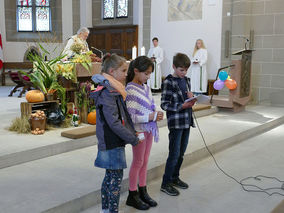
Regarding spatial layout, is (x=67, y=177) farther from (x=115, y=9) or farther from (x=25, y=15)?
(x=25, y=15)

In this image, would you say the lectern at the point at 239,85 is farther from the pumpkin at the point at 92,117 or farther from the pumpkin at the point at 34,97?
the pumpkin at the point at 34,97

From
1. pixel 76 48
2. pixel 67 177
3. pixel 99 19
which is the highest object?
pixel 99 19

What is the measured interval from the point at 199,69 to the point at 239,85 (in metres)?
2.27

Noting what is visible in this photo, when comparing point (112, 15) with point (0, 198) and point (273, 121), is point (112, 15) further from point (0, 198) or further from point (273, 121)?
point (0, 198)

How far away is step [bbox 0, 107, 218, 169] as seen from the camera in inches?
146

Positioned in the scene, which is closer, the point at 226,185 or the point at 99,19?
the point at 226,185

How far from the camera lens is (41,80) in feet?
17.0

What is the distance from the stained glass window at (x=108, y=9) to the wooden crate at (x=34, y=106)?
833cm

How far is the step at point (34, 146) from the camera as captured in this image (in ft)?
12.2

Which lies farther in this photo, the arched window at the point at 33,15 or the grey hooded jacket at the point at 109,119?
the arched window at the point at 33,15

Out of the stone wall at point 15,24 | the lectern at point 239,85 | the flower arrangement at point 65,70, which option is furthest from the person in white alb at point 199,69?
the stone wall at point 15,24

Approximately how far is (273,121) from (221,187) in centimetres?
374

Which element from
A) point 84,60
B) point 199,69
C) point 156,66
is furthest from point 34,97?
point 156,66

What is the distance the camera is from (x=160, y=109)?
6.87 m
